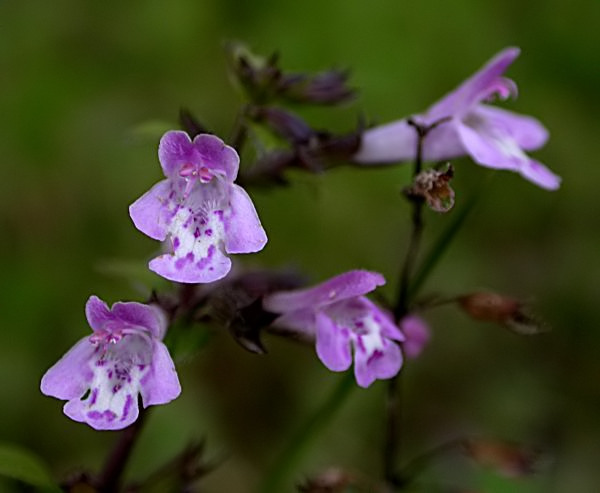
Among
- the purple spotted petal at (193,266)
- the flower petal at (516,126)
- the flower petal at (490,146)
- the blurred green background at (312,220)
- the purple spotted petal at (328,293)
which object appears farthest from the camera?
the blurred green background at (312,220)

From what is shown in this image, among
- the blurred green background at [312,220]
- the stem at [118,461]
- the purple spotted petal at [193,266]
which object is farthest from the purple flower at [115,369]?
the blurred green background at [312,220]

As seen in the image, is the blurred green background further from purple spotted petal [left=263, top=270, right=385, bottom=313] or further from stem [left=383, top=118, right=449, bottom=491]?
purple spotted petal [left=263, top=270, right=385, bottom=313]

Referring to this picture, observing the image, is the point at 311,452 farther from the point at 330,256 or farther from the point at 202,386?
the point at 330,256

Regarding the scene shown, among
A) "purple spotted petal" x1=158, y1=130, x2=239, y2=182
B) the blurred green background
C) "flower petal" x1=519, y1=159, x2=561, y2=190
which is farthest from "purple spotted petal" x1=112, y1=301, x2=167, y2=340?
the blurred green background

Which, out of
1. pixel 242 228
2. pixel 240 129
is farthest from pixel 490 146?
pixel 242 228

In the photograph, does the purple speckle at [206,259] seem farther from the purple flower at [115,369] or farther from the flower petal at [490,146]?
the flower petal at [490,146]

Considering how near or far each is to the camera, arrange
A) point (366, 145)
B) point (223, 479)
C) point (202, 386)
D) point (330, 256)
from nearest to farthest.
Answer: point (366, 145), point (223, 479), point (202, 386), point (330, 256)

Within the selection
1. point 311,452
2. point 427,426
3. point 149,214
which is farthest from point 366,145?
point 427,426
